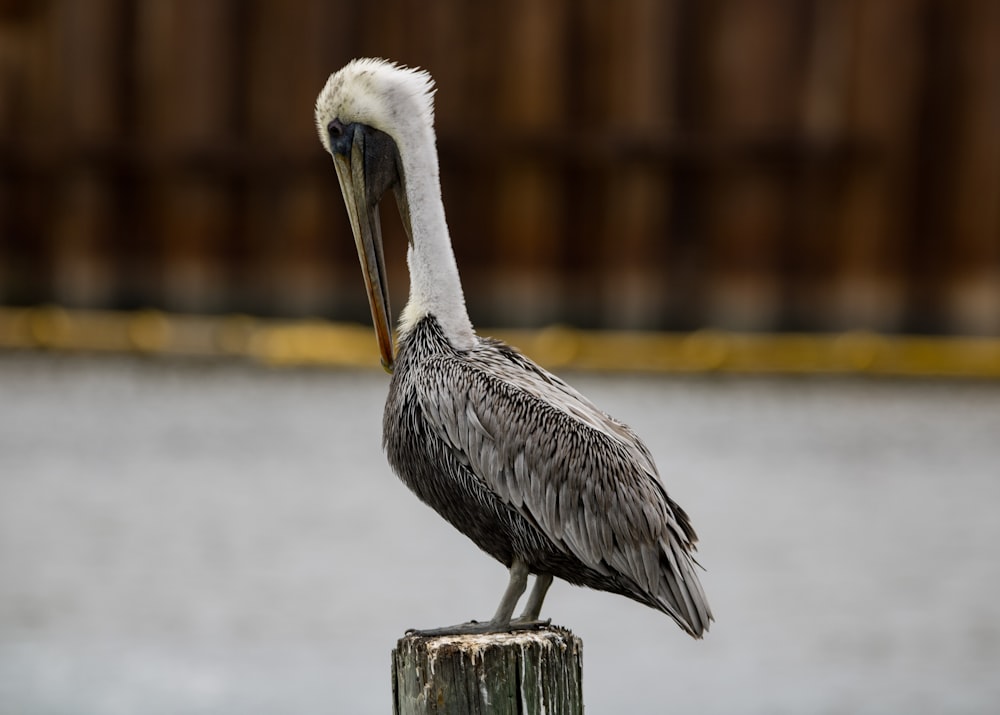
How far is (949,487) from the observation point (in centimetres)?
1331

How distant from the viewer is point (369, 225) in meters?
4.54

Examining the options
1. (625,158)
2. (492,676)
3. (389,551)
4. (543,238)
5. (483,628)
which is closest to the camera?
(492,676)

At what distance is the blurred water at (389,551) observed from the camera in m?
9.01

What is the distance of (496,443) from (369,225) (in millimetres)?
709

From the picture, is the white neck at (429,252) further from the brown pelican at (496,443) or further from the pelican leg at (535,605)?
the pelican leg at (535,605)

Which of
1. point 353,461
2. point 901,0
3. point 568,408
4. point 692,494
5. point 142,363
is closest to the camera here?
point 568,408

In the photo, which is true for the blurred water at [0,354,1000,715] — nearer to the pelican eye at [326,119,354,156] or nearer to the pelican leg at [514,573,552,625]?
the pelican leg at [514,573,552,625]

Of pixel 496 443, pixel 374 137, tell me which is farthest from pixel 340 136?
pixel 496 443

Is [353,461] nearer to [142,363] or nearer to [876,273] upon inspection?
[142,363]

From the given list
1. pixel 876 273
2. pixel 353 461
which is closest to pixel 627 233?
pixel 876 273

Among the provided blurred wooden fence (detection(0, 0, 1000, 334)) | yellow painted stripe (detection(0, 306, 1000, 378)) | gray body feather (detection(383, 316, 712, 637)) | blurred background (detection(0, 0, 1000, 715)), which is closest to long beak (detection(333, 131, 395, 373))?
gray body feather (detection(383, 316, 712, 637))

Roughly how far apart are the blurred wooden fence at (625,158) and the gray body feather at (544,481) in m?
11.9

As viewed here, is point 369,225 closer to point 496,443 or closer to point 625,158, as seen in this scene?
point 496,443

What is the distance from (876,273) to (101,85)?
7.80 m
